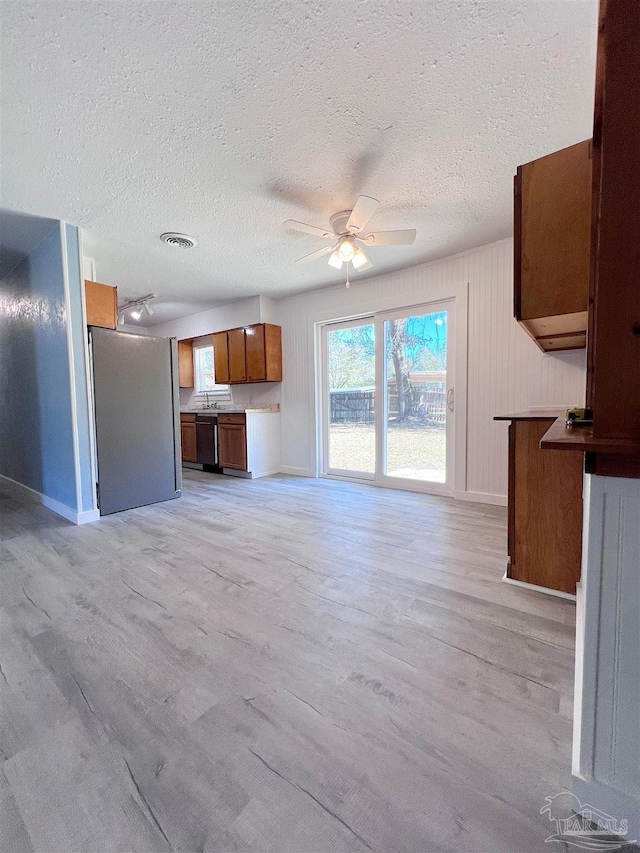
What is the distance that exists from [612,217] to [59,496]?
414 centimetres

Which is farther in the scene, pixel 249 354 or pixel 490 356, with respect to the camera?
pixel 249 354

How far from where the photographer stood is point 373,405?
412cm

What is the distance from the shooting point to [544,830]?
80 centimetres

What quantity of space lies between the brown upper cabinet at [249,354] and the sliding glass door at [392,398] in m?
0.74

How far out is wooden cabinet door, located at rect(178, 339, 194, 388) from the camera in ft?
19.2

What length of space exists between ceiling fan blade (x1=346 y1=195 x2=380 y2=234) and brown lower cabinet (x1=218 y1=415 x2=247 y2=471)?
2861 mm

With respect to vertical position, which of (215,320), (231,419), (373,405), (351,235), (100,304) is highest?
(215,320)

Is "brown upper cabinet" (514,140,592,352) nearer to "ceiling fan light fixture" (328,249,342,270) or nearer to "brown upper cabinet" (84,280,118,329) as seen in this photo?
"ceiling fan light fixture" (328,249,342,270)

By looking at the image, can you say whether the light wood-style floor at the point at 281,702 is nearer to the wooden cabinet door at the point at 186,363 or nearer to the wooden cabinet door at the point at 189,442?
the wooden cabinet door at the point at 189,442

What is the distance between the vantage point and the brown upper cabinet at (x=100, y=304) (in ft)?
10.2

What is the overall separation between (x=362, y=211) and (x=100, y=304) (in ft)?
8.27

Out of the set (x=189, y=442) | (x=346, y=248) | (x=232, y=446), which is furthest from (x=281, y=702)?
(x=189, y=442)

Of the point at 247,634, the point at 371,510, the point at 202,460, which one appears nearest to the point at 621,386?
the point at 247,634

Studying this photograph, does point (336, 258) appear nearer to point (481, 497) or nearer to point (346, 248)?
point (346, 248)
